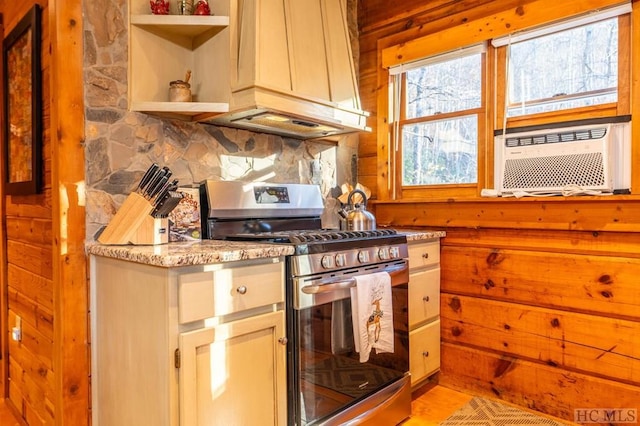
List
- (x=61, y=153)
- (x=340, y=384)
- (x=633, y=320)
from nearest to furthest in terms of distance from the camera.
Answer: (x=61, y=153) → (x=340, y=384) → (x=633, y=320)

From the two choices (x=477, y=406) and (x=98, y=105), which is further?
(x=477, y=406)

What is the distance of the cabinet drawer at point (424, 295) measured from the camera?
2.46 m

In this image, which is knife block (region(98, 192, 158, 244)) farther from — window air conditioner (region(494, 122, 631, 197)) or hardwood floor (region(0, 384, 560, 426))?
window air conditioner (region(494, 122, 631, 197))

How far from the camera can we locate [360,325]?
1939 millimetres

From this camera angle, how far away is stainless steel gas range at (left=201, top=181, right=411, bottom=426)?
176 cm

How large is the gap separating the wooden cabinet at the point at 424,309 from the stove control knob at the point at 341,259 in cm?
64

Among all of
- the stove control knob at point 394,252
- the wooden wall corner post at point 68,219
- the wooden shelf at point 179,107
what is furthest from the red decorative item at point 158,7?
the stove control knob at point 394,252

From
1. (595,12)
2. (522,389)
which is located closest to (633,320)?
(522,389)

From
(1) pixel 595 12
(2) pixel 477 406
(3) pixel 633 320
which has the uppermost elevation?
(1) pixel 595 12

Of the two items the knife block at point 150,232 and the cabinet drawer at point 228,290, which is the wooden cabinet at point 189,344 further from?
the knife block at point 150,232

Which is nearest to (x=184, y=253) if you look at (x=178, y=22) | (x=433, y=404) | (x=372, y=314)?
(x=372, y=314)

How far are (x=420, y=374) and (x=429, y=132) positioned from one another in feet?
5.00

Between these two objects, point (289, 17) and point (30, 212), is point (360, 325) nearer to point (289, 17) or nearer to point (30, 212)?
point (289, 17)

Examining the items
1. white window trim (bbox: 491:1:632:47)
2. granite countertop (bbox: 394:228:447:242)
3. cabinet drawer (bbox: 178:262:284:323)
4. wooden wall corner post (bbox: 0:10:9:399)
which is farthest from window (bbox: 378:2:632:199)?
A: wooden wall corner post (bbox: 0:10:9:399)
